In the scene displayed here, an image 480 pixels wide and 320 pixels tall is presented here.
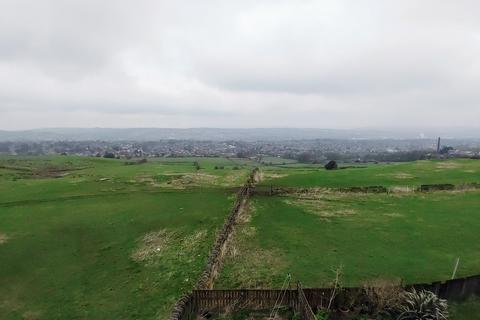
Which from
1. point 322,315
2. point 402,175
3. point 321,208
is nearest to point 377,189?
point 402,175

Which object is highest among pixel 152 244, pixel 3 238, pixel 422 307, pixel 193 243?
pixel 422 307

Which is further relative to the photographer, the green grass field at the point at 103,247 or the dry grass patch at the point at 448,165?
the dry grass patch at the point at 448,165

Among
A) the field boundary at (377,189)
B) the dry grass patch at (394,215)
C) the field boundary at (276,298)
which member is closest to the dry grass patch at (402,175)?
the field boundary at (377,189)

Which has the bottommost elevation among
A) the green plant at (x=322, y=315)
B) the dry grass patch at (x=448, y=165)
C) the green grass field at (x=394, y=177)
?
the green plant at (x=322, y=315)

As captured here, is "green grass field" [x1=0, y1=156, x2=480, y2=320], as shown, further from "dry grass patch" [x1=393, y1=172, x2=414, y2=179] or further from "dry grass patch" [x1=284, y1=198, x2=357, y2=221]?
"dry grass patch" [x1=393, y1=172, x2=414, y2=179]

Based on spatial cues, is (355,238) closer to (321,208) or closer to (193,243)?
(321,208)

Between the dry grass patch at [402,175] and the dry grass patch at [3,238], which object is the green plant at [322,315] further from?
the dry grass patch at [402,175]

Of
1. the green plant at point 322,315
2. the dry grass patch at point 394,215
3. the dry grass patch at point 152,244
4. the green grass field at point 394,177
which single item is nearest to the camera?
the green plant at point 322,315

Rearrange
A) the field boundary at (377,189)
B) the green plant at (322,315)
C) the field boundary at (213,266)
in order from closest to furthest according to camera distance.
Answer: the field boundary at (213,266)
the green plant at (322,315)
the field boundary at (377,189)

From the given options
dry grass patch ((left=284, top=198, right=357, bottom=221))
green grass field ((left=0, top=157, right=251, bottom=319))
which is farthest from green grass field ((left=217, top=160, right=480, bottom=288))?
green grass field ((left=0, top=157, right=251, bottom=319))
